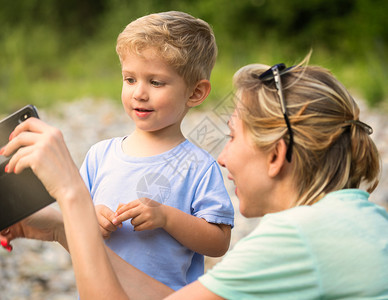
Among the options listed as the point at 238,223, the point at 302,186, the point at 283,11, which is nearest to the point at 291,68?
the point at 302,186

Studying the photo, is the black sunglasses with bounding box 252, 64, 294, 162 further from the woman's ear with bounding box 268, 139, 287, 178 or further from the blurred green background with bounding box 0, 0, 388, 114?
the blurred green background with bounding box 0, 0, 388, 114

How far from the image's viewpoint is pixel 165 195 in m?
1.82

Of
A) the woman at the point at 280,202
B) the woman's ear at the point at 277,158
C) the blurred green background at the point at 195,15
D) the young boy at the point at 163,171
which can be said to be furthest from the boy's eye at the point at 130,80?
the blurred green background at the point at 195,15

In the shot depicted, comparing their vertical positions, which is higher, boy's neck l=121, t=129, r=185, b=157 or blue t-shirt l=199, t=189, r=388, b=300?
boy's neck l=121, t=129, r=185, b=157

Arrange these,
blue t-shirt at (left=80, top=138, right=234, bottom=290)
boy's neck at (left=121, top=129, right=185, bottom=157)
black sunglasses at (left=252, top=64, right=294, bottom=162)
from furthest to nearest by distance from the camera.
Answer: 1. boy's neck at (left=121, top=129, right=185, bottom=157)
2. blue t-shirt at (left=80, top=138, right=234, bottom=290)
3. black sunglasses at (left=252, top=64, right=294, bottom=162)

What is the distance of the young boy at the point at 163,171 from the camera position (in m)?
Result: 1.77

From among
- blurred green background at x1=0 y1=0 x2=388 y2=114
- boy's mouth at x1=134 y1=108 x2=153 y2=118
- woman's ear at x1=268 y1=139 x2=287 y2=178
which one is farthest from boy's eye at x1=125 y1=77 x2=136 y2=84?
blurred green background at x1=0 y1=0 x2=388 y2=114

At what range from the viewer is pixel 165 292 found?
1.70 m

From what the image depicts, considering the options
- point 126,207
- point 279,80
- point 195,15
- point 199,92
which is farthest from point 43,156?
point 195,15

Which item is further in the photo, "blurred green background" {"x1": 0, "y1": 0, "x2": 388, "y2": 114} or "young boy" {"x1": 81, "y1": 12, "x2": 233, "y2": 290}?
"blurred green background" {"x1": 0, "y1": 0, "x2": 388, "y2": 114}

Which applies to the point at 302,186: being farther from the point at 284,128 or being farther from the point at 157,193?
the point at 157,193

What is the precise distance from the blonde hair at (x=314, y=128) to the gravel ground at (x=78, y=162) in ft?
0.57

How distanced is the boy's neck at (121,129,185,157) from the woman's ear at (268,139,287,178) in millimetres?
471

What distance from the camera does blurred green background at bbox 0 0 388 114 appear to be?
10.0 meters
